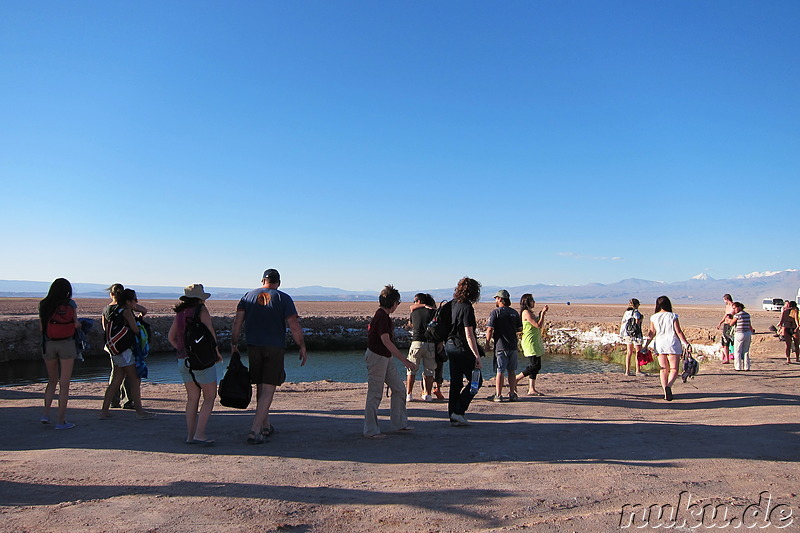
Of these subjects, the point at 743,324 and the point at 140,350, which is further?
the point at 743,324

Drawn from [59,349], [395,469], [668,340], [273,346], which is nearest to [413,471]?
[395,469]

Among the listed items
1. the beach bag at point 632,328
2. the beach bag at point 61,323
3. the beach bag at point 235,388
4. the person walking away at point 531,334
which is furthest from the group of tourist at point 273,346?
the beach bag at point 632,328

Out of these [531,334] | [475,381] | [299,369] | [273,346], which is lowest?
[299,369]

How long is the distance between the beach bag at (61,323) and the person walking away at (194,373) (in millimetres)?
1656

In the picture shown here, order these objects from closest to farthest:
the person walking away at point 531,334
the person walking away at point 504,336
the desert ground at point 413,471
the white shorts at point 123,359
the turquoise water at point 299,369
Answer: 1. the desert ground at point 413,471
2. the white shorts at point 123,359
3. the person walking away at point 504,336
4. the person walking away at point 531,334
5. the turquoise water at point 299,369

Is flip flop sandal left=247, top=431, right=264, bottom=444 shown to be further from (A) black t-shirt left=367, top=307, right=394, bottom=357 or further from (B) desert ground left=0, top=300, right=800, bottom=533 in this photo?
A: (A) black t-shirt left=367, top=307, right=394, bottom=357

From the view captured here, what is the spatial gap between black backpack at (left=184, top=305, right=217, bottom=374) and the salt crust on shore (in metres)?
0.90

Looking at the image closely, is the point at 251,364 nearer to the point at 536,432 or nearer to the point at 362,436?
the point at 362,436

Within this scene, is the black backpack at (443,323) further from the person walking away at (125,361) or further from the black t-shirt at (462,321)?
the person walking away at (125,361)

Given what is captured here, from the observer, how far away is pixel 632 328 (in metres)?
11.5

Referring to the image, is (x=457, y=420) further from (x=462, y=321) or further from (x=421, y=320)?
(x=421, y=320)

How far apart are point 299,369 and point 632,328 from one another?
987 cm

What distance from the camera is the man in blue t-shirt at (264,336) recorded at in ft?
18.9

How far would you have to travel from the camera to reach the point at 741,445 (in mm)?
5848
